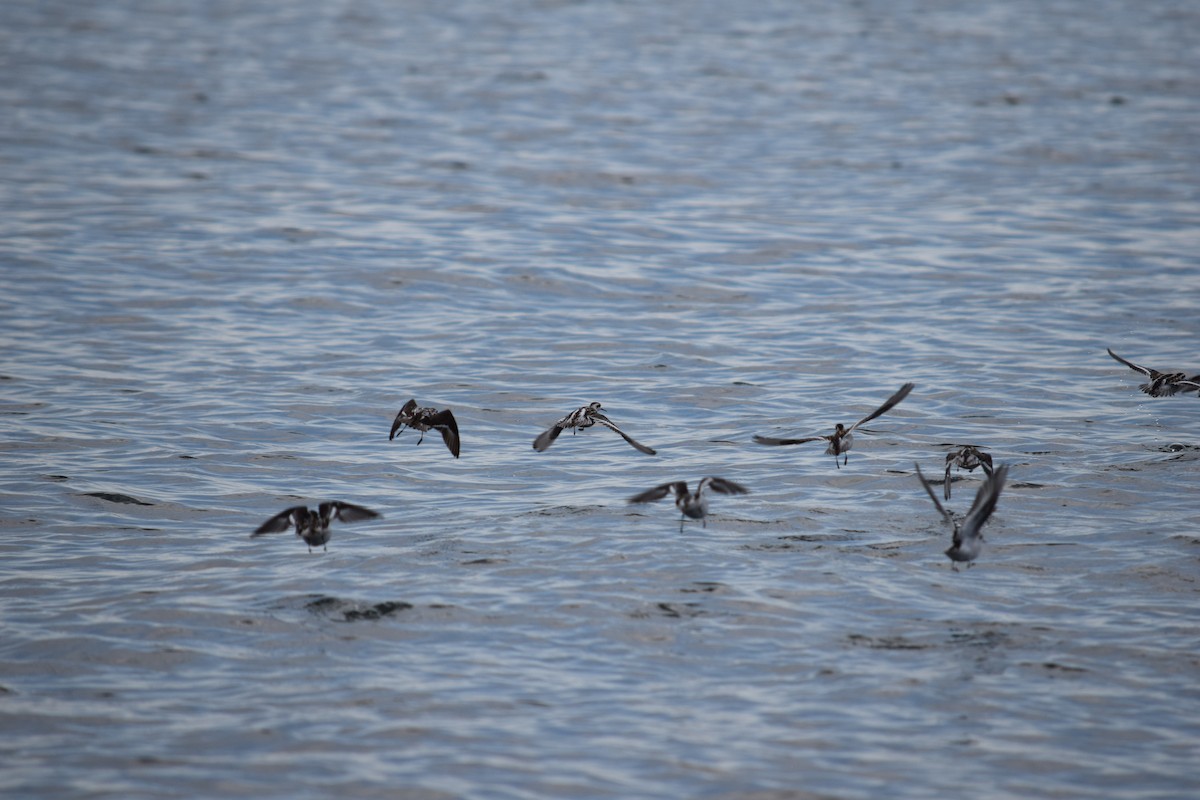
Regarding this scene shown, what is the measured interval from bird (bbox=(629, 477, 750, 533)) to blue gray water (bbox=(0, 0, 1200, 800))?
0.48 m

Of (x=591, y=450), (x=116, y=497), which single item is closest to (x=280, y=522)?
(x=116, y=497)

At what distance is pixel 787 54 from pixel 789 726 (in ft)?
139

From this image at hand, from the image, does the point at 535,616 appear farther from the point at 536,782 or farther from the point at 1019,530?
the point at 1019,530

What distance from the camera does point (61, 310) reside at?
20906 millimetres

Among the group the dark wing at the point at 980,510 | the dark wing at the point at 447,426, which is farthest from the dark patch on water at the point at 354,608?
the dark wing at the point at 980,510

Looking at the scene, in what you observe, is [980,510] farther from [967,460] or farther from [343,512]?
[343,512]

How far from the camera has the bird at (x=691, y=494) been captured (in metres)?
11.7

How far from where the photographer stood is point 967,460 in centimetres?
1362

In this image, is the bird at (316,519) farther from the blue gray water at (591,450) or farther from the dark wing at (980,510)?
the dark wing at (980,510)

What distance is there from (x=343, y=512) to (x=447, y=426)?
2.34 meters

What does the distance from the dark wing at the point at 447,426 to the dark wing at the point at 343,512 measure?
2084mm

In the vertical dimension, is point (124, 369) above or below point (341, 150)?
below

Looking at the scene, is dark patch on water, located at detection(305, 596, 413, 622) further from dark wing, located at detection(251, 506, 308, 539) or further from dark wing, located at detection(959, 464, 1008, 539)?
dark wing, located at detection(959, 464, 1008, 539)

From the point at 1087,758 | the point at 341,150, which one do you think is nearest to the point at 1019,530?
the point at 1087,758
